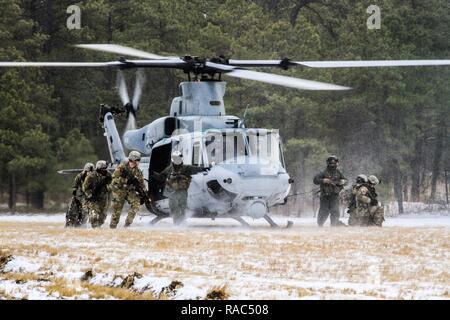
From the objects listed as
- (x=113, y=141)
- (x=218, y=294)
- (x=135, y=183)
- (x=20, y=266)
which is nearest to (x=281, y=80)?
(x=135, y=183)

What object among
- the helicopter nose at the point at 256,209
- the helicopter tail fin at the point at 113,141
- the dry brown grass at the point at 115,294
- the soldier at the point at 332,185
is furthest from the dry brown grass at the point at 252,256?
the helicopter tail fin at the point at 113,141

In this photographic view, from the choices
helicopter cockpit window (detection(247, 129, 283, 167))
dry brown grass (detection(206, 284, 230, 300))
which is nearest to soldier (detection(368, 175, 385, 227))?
helicopter cockpit window (detection(247, 129, 283, 167))

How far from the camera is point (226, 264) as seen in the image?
52.1 feet

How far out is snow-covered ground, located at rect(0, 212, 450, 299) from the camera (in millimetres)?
13164

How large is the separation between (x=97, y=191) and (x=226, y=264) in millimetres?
8328

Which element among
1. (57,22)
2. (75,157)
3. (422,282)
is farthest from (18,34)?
(422,282)

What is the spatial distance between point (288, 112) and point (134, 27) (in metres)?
8.40

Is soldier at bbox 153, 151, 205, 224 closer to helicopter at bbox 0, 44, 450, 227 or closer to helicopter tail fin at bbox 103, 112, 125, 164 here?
helicopter at bbox 0, 44, 450, 227

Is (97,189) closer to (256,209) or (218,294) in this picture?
(256,209)

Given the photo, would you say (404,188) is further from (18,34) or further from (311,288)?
(311,288)

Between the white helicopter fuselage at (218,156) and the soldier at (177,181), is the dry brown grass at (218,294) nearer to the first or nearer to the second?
the white helicopter fuselage at (218,156)

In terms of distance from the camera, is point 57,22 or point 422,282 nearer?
point 422,282
